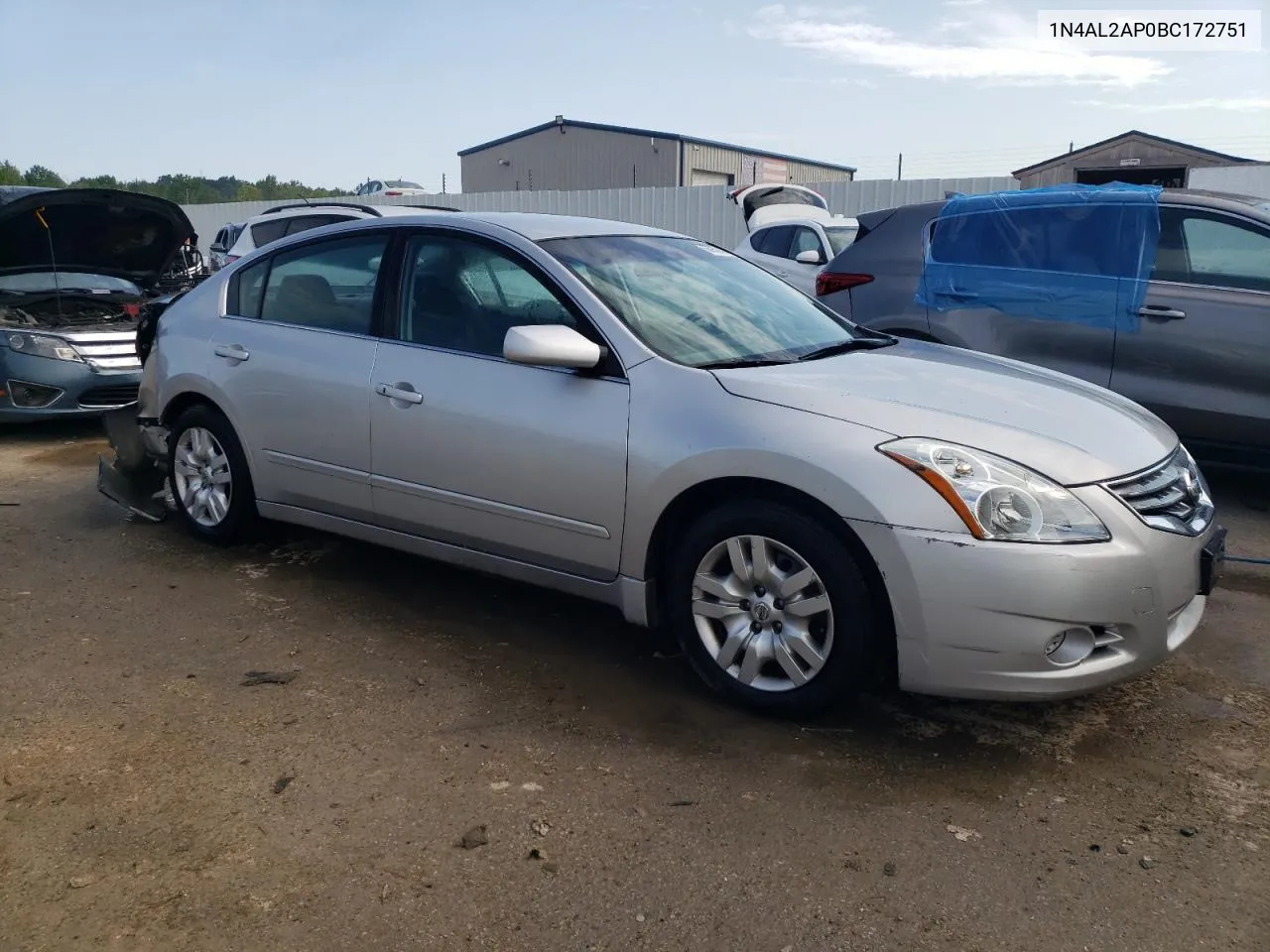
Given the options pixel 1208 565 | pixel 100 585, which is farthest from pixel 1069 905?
pixel 100 585

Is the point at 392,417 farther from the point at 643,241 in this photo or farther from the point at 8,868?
the point at 8,868

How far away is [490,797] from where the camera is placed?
3.01 meters

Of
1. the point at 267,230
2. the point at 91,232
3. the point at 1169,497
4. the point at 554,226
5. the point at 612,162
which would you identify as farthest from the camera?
the point at 612,162

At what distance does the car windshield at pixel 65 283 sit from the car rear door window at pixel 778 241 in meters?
6.53

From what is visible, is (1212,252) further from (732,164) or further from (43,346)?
(732,164)

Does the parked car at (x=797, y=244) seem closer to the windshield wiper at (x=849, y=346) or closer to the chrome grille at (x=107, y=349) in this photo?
the chrome grille at (x=107, y=349)

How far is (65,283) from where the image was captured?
866 cm

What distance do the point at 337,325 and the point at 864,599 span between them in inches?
101

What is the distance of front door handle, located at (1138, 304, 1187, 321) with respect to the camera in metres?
6.03

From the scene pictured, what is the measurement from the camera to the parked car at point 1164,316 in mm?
5859

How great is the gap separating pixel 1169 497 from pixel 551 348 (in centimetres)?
200

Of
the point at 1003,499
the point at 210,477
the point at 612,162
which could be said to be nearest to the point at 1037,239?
the point at 1003,499

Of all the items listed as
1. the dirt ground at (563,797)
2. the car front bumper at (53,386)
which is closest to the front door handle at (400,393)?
the dirt ground at (563,797)

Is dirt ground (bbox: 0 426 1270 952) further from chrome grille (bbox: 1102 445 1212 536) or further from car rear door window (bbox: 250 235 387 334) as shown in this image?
car rear door window (bbox: 250 235 387 334)
